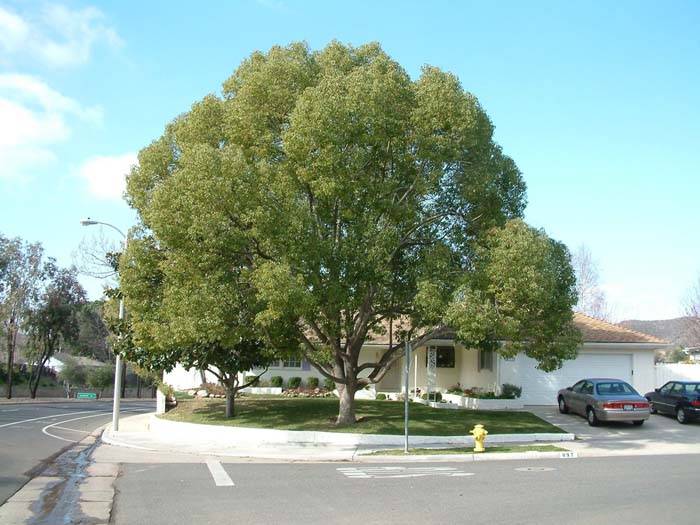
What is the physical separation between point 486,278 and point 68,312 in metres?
41.5

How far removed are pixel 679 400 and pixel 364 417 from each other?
10570 millimetres

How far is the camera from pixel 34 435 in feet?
75.3

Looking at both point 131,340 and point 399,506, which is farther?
point 131,340

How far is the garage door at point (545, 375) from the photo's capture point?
1048 inches

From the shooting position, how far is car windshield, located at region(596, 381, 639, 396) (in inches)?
849

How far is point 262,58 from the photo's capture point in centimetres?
1920

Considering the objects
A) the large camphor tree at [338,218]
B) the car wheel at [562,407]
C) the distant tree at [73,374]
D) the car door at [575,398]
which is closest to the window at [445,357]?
the car wheel at [562,407]

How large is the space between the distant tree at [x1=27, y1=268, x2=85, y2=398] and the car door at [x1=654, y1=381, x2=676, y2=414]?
41.5 m

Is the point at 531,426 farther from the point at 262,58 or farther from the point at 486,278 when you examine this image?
the point at 262,58

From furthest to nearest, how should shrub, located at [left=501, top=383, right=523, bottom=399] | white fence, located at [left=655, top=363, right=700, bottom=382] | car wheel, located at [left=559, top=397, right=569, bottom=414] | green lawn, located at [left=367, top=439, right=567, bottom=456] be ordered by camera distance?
white fence, located at [left=655, top=363, right=700, bottom=382] < shrub, located at [left=501, top=383, right=523, bottom=399] < car wheel, located at [left=559, top=397, right=569, bottom=414] < green lawn, located at [left=367, top=439, right=567, bottom=456]

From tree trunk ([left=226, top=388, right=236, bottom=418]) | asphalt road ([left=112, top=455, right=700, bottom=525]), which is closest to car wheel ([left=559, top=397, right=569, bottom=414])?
asphalt road ([left=112, top=455, right=700, bottom=525])

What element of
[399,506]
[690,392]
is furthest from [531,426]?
[399,506]

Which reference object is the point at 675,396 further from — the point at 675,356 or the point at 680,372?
the point at 675,356

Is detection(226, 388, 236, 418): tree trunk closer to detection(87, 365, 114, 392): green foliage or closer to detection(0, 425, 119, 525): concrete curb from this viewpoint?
detection(0, 425, 119, 525): concrete curb
